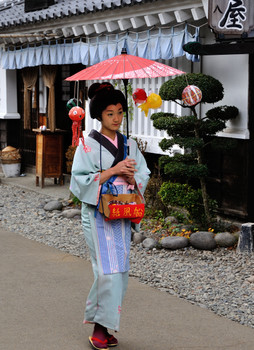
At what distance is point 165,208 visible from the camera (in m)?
10.3

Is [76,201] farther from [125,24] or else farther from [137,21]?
[137,21]

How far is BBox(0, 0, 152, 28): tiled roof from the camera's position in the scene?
35.3 ft

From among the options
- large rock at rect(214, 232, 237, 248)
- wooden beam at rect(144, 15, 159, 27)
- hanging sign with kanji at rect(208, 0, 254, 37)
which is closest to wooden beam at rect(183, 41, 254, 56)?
hanging sign with kanji at rect(208, 0, 254, 37)

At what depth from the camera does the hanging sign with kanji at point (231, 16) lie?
8.03 metres

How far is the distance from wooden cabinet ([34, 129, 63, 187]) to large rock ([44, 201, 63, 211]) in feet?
7.93

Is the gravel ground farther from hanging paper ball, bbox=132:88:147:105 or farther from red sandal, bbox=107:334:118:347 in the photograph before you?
hanging paper ball, bbox=132:88:147:105

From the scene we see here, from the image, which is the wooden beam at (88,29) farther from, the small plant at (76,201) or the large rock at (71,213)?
the large rock at (71,213)

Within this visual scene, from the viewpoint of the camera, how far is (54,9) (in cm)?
1363

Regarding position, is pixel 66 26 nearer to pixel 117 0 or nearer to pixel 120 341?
pixel 117 0

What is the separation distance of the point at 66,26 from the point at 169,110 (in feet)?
11.2

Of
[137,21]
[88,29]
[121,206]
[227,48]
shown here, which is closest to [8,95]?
[88,29]

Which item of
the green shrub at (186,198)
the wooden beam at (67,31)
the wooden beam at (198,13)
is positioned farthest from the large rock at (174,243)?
the wooden beam at (67,31)

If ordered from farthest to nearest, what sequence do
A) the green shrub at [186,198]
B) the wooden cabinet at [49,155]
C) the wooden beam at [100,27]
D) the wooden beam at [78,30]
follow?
1. the wooden cabinet at [49,155]
2. the wooden beam at [78,30]
3. the wooden beam at [100,27]
4. the green shrub at [186,198]

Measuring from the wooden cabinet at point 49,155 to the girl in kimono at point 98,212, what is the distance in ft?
29.3
